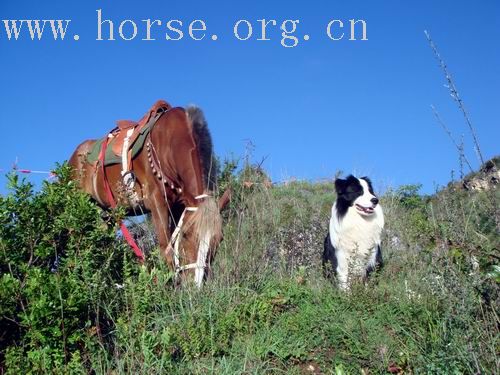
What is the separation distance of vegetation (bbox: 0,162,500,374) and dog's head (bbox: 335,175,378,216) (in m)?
1.40

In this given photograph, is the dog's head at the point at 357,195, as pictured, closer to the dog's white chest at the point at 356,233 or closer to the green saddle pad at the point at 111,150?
the dog's white chest at the point at 356,233

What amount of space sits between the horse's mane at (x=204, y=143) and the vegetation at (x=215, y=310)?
4.99 ft

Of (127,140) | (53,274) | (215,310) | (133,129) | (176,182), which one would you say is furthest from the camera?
(133,129)

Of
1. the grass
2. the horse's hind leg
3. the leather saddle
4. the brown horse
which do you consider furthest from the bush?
the leather saddle

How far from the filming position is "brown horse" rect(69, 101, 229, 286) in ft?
18.5

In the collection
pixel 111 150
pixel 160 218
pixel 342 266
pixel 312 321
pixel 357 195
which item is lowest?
pixel 312 321

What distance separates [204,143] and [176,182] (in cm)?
55

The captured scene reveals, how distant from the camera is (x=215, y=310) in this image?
4.47 m

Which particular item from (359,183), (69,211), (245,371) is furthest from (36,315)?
(359,183)

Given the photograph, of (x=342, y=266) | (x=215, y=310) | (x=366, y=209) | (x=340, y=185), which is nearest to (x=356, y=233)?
(x=366, y=209)

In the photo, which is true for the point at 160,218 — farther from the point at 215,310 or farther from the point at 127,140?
the point at 215,310

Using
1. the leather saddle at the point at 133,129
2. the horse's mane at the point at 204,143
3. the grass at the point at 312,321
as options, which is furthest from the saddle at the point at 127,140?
the grass at the point at 312,321

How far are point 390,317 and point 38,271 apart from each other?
250cm

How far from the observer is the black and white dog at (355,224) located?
658 centimetres
